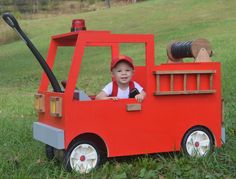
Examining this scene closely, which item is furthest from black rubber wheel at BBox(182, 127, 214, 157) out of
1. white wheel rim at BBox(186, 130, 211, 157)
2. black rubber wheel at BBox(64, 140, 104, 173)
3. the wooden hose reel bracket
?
black rubber wheel at BBox(64, 140, 104, 173)

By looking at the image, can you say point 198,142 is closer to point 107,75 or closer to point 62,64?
point 107,75

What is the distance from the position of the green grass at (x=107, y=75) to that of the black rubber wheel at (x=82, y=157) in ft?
0.26

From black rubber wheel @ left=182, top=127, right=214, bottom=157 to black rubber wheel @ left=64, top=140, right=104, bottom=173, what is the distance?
83 centimetres

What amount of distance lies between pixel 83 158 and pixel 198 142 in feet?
3.59

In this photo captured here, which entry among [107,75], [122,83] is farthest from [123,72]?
[107,75]

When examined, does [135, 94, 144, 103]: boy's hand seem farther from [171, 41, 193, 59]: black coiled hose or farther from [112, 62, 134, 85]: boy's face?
[171, 41, 193, 59]: black coiled hose

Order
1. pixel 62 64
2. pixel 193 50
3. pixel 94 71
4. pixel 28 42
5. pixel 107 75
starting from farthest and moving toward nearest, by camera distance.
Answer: pixel 62 64
pixel 94 71
pixel 107 75
pixel 193 50
pixel 28 42

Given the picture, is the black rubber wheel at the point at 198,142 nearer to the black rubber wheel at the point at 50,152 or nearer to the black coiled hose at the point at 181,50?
the black coiled hose at the point at 181,50

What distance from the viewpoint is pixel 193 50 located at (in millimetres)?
5441

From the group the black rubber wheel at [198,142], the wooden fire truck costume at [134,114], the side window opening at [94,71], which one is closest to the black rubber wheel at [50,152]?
the wooden fire truck costume at [134,114]

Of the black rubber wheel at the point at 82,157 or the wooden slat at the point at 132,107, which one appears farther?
the wooden slat at the point at 132,107

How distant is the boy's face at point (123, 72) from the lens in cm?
511

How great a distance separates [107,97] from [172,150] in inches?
29.6

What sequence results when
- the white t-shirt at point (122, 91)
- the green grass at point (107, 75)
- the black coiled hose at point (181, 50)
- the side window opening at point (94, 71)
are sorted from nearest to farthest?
the green grass at point (107, 75)
the white t-shirt at point (122, 91)
the black coiled hose at point (181, 50)
the side window opening at point (94, 71)
